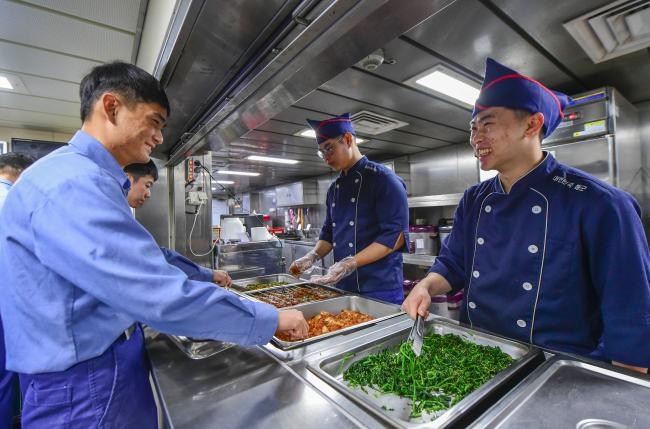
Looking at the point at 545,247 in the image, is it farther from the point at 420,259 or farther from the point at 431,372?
the point at 420,259

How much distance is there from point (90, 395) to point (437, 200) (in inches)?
203

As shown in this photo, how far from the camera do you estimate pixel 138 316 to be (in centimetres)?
87

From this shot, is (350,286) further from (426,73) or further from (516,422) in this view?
(426,73)

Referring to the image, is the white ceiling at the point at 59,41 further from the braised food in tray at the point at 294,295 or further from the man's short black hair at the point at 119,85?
the braised food in tray at the point at 294,295

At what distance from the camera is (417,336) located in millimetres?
1251

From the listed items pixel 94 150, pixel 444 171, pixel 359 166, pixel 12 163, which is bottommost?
pixel 94 150

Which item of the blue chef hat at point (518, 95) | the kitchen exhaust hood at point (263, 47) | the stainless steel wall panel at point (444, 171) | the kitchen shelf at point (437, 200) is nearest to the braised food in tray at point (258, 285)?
the kitchen exhaust hood at point (263, 47)

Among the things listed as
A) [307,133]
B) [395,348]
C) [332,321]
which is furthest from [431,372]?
[307,133]

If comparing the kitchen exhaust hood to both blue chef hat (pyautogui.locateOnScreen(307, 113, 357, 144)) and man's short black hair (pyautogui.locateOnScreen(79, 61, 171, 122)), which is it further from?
blue chef hat (pyautogui.locateOnScreen(307, 113, 357, 144))

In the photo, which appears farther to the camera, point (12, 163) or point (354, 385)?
point (12, 163)

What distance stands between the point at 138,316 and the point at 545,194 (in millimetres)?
1610

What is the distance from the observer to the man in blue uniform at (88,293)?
84 cm

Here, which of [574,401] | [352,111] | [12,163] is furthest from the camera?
[352,111]

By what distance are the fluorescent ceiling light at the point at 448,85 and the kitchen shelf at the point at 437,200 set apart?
210 centimetres
